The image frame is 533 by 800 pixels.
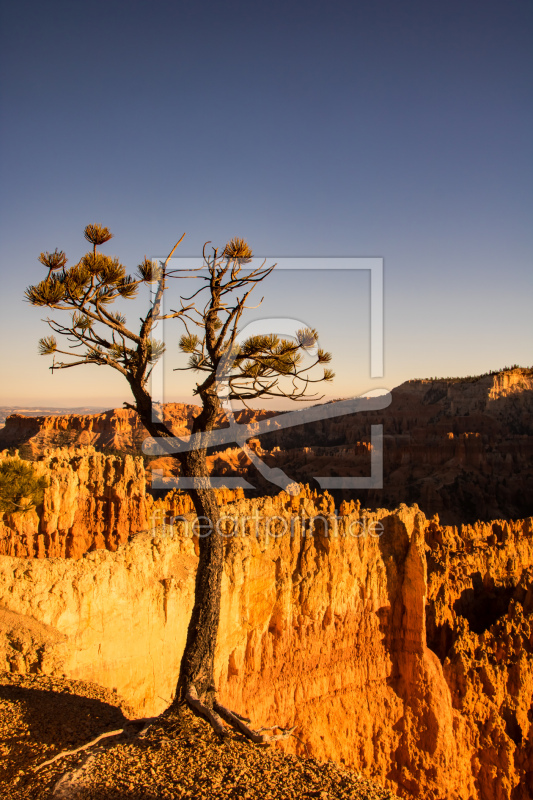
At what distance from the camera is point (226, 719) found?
191 inches

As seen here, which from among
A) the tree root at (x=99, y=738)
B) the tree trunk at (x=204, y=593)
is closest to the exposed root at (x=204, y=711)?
the tree trunk at (x=204, y=593)

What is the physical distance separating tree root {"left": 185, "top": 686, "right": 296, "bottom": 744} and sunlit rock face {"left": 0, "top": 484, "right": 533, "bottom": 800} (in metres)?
3.34

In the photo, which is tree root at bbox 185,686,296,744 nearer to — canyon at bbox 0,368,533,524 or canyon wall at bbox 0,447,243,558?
canyon wall at bbox 0,447,243,558

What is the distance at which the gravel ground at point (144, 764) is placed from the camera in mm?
3604

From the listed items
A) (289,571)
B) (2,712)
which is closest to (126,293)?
(2,712)

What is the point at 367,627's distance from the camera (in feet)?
41.3

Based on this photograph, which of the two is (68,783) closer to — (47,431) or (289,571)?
(289,571)

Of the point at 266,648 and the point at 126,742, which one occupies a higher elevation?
the point at 126,742

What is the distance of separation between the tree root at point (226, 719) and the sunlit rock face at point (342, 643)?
334 centimetres

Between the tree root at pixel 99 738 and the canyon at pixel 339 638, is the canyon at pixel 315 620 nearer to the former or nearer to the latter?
the canyon at pixel 339 638

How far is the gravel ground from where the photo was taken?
3604 millimetres

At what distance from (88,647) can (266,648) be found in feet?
15.2

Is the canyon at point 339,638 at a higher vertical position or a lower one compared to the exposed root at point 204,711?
lower

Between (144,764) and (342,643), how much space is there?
908 centimetres
